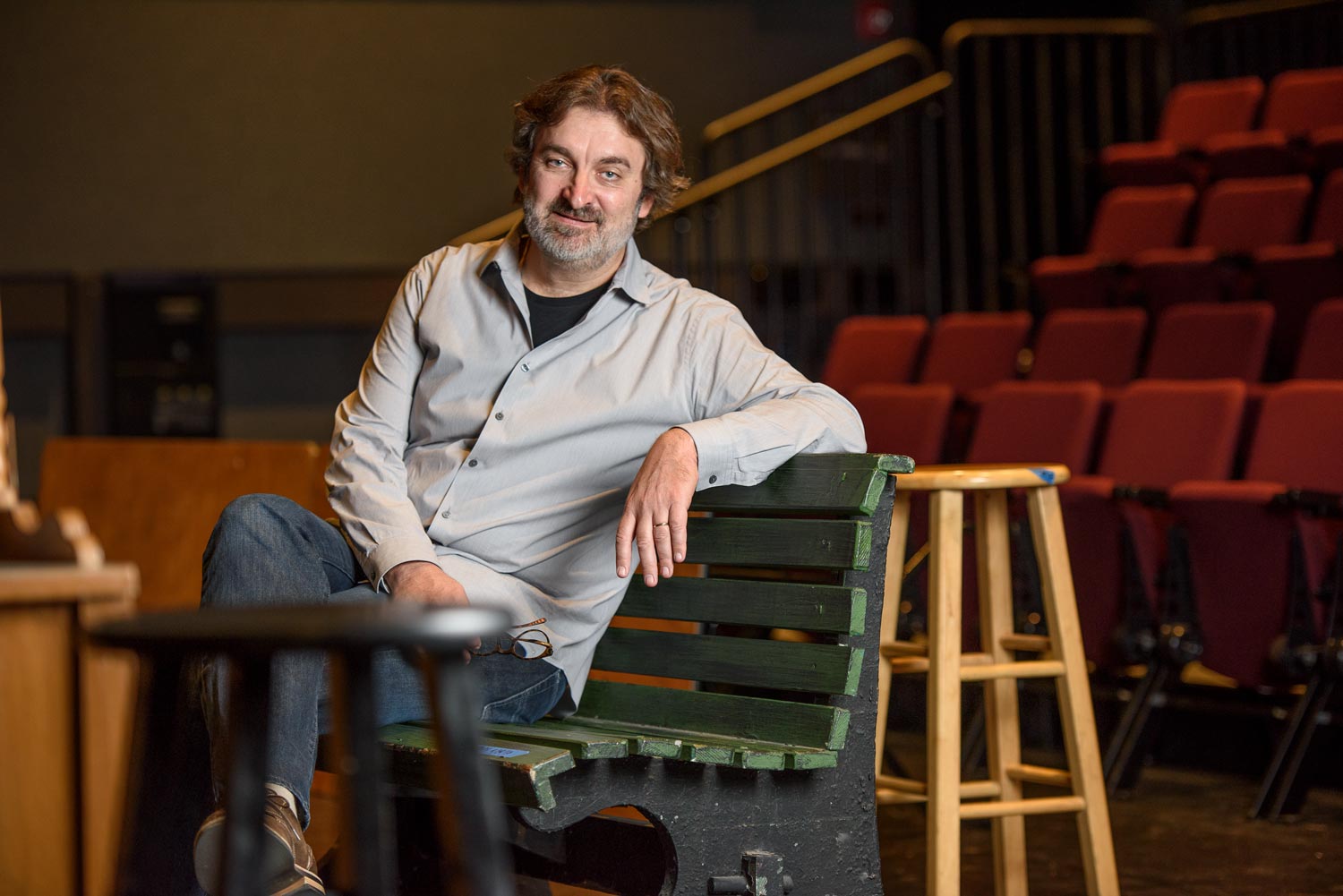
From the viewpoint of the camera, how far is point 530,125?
2271mm

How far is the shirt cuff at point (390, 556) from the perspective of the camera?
1.98 metres

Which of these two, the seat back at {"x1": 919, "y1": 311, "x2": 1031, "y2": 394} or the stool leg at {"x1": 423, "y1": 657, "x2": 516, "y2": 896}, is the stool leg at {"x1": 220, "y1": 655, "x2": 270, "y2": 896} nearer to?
the stool leg at {"x1": 423, "y1": 657, "x2": 516, "y2": 896}

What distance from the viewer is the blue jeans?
1665 millimetres

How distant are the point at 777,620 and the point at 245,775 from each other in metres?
1.00

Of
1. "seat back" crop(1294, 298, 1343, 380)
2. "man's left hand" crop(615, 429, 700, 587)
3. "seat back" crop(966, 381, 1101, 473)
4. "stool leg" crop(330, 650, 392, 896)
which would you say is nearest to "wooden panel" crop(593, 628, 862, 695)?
"man's left hand" crop(615, 429, 700, 587)

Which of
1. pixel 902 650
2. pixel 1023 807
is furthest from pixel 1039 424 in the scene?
pixel 1023 807

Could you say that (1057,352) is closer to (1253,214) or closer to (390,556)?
(1253,214)

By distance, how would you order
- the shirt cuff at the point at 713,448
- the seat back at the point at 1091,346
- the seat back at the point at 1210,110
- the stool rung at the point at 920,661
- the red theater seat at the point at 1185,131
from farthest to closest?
the seat back at the point at 1210,110, the red theater seat at the point at 1185,131, the seat back at the point at 1091,346, the stool rung at the point at 920,661, the shirt cuff at the point at 713,448

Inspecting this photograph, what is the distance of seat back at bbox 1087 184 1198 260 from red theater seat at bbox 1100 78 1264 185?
163 millimetres

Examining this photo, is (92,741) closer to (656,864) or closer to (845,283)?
(656,864)

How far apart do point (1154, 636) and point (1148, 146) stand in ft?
9.67

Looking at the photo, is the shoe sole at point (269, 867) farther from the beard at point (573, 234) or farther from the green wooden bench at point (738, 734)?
the beard at point (573, 234)

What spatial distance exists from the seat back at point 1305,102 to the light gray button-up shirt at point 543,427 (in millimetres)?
4100

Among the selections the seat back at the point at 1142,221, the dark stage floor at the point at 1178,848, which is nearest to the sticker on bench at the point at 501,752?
the dark stage floor at the point at 1178,848
